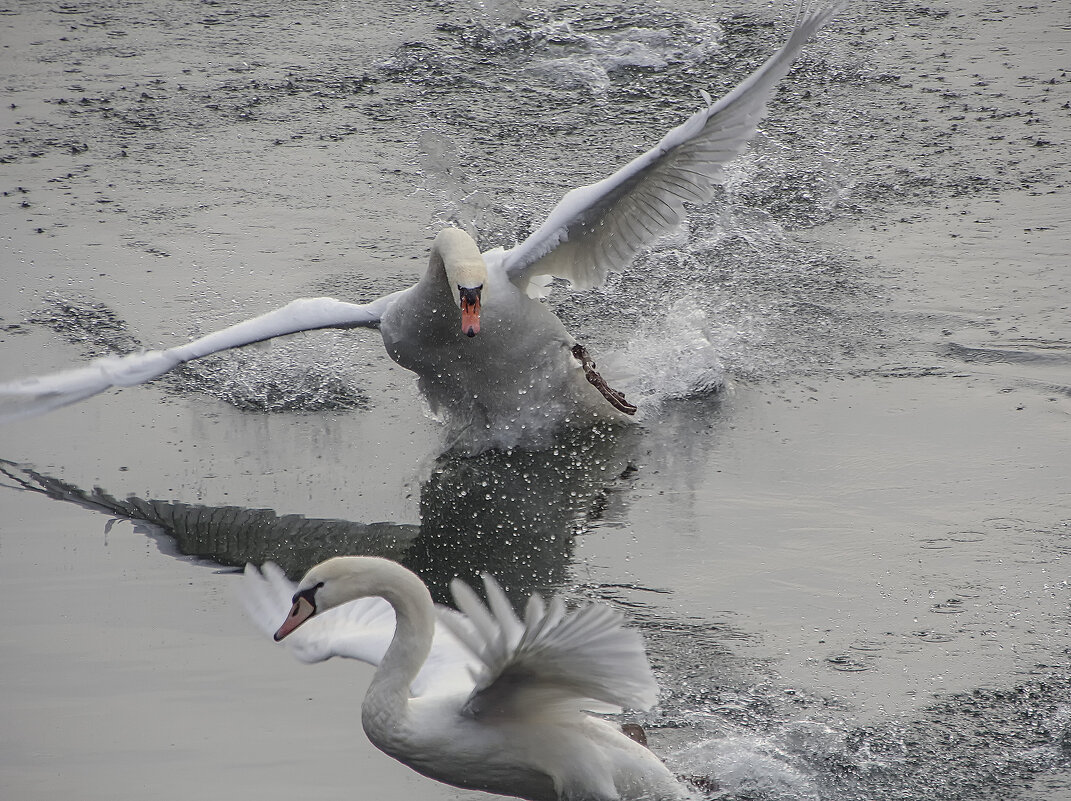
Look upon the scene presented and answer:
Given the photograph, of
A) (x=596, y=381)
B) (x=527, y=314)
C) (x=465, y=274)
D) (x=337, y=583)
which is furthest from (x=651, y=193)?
(x=337, y=583)

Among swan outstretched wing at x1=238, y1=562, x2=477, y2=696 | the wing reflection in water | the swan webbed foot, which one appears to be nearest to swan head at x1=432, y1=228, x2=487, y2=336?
the wing reflection in water

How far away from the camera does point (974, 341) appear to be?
26.3 feet

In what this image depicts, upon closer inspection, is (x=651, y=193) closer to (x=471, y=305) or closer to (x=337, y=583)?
(x=471, y=305)

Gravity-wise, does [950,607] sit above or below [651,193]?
below

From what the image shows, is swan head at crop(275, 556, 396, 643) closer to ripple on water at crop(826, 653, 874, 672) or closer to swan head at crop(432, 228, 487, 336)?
ripple on water at crop(826, 653, 874, 672)

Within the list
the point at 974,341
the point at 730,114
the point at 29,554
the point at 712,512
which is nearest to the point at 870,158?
the point at 974,341

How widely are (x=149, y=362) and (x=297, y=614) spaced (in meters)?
3.06

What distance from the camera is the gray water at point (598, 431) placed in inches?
203

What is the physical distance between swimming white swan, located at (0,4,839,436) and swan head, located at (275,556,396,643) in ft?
7.74

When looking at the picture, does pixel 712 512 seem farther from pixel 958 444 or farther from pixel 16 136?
pixel 16 136

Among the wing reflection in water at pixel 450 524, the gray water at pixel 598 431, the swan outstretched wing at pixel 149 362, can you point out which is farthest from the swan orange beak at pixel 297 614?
the swan outstretched wing at pixel 149 362

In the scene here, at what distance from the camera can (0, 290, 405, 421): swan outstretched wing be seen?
7.21 metres

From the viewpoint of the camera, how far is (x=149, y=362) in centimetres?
723

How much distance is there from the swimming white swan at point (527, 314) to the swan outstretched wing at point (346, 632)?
1790mm
